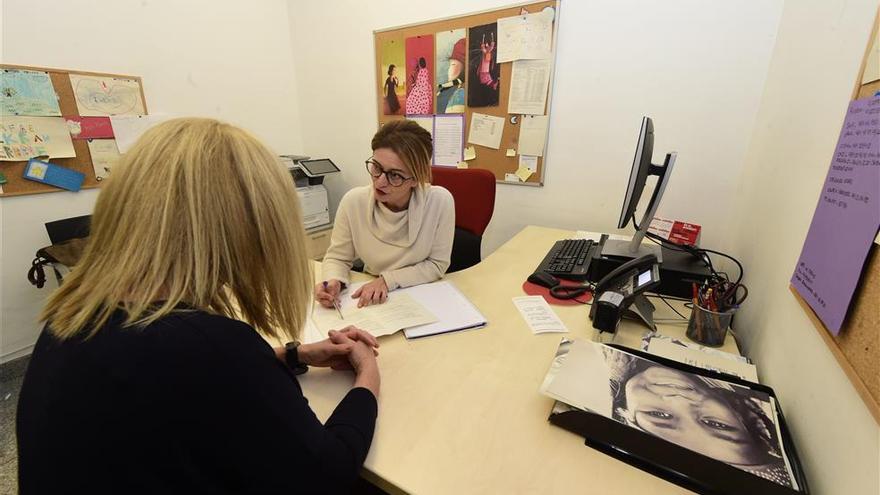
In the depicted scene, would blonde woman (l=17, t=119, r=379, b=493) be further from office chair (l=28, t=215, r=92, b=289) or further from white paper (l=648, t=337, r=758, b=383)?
office chair (l=28, t=215, r=92, b=289)

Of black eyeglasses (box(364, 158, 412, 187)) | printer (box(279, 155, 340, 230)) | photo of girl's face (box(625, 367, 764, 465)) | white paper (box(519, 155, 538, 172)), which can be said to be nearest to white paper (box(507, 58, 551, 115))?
white paper (box(519, 155, 538, 172))

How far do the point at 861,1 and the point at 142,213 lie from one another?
54.9 inches

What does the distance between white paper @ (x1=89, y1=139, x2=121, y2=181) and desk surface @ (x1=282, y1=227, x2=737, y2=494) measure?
7.52 feet

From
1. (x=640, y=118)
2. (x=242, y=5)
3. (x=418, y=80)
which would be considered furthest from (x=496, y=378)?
(x=242, y=5)

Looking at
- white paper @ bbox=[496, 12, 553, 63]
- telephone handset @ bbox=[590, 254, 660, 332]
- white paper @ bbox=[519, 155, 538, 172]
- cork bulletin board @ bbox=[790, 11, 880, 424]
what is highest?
white paper @ bbox=[496, 12, 553, 63]

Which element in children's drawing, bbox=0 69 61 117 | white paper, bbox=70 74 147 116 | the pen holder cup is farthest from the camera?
white paper, bbox=70 74 147 116

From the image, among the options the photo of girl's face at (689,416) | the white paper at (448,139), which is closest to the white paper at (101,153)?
the white paper at (448,139)

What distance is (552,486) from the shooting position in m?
0.59

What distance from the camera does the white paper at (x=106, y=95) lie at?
205 cm

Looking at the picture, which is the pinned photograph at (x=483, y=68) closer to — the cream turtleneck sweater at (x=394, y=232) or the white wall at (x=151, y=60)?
the cream turtleneck sweater at (x=394, y=232)

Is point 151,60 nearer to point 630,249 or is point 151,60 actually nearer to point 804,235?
point 630,249

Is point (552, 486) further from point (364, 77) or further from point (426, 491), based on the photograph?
point (364, 77)

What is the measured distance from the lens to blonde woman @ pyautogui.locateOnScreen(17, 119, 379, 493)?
0.46 m

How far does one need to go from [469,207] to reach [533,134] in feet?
2.64
